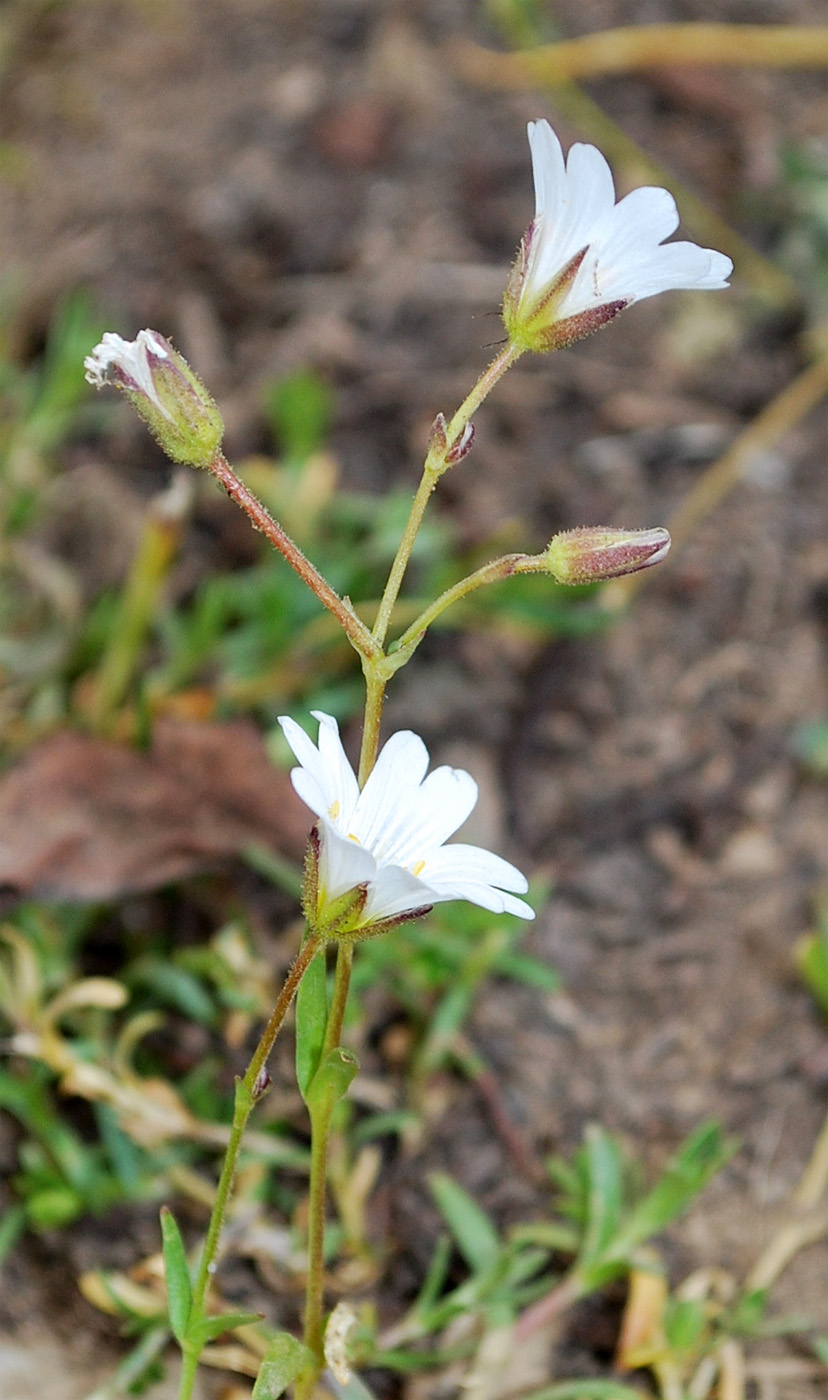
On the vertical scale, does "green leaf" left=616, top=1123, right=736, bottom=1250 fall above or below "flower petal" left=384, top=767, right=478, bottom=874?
below

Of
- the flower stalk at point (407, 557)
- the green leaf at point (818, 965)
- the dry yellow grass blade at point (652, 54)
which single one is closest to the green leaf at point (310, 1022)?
the flower stalk at point (407, 557)

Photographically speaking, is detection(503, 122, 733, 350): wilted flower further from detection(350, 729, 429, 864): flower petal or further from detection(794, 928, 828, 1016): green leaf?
detection(794, 928, 828, 1016): green leaf

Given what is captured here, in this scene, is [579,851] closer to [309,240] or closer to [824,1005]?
[824,1005]

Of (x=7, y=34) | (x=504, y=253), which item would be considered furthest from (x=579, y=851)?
(x=7, y=34)

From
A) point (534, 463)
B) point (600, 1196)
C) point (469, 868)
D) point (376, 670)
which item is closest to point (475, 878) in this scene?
point (469, 868)

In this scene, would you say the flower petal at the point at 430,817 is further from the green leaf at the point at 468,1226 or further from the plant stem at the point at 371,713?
the green leaf at the point at 468,1226

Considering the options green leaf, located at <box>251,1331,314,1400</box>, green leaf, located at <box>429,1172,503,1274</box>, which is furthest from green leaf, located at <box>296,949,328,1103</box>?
green leaf, located at <box>429,1172,503,1274</box>

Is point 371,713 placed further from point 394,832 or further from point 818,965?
point 818,965
